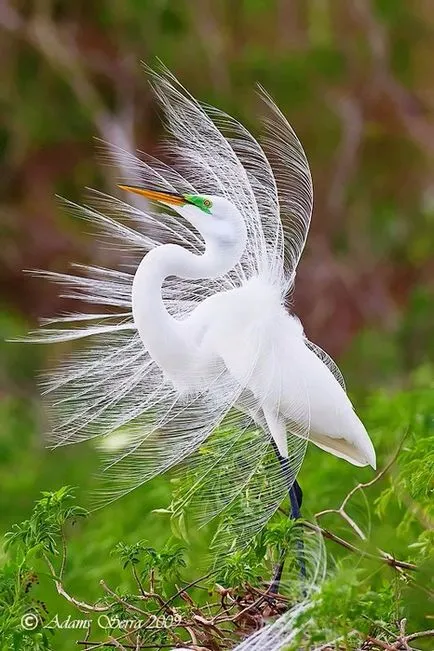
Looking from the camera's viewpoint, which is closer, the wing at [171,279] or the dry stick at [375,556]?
the dry stick at [375,556]

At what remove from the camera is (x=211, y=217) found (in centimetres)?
203

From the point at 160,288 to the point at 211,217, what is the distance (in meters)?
0.15

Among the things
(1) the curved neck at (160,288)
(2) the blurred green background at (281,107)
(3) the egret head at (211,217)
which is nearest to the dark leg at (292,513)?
(1) the curved neck at (160,288)

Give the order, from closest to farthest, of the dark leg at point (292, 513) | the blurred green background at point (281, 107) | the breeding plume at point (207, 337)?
the dark leg at point (292, 513) → the breeding plume at point (207, 337) → the blurred green background at point (281, 107)

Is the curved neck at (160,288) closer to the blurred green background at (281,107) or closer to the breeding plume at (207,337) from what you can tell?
the breeding plume at (207,337)

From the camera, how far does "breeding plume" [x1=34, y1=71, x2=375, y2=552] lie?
204 cm

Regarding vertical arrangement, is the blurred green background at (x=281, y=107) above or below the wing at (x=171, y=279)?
below

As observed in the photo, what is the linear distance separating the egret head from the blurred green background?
598cm

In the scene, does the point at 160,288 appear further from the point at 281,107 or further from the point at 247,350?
the point at 281,107

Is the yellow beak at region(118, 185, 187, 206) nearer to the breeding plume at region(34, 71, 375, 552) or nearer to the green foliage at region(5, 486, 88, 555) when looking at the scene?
the breeding plume at region(34, 71, 375, 552)

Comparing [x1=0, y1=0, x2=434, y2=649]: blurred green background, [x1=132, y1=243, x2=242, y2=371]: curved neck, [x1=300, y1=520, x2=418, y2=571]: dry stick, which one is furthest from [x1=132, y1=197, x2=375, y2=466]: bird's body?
[x1=0, y1=0, x2=434, y2=649]: blurred green background

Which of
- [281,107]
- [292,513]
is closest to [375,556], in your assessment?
[292,513]

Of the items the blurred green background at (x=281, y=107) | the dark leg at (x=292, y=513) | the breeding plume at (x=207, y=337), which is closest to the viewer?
the dark leg at (x=292, y=513)

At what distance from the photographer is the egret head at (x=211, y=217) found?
79.7 inches
